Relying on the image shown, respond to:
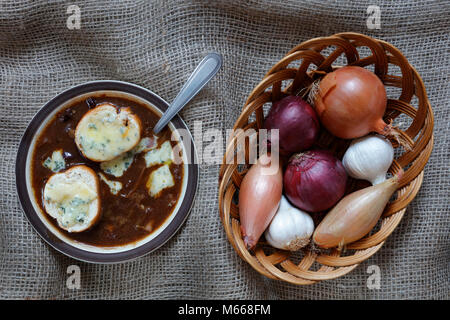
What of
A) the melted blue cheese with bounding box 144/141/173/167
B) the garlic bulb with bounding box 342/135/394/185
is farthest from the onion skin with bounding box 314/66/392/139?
the melted blue cheese with bounding box 144/141/173/167

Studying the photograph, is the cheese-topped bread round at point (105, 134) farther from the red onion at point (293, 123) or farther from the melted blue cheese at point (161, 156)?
the red onion at point (293, 123)

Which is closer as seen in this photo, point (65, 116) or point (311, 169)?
point (311, 169)

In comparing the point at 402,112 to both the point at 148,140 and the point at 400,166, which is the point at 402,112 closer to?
the point at 400,166

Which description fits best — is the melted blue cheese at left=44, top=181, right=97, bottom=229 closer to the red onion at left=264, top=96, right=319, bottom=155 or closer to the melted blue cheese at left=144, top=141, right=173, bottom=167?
the melted blue cheese at left=144, top=141, right=173, bottom=167

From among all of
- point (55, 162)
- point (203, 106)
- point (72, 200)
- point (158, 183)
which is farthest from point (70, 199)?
point (203, 106)

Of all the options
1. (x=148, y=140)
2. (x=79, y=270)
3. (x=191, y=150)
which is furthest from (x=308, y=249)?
(x=79, y=270)
